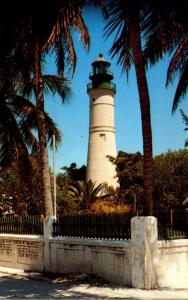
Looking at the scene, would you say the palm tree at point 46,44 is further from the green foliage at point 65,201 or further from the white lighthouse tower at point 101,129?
the white lighthouse tower at point 101,129

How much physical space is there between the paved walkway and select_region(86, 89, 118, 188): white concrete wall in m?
34.5

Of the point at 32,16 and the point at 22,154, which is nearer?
the point at 32,16

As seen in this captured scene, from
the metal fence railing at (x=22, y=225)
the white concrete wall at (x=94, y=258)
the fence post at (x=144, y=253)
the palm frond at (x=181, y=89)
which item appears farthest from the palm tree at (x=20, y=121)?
the fence post at (x=144, y=253)

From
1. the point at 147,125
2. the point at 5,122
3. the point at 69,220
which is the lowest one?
the point at 69,220

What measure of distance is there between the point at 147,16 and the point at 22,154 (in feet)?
36.2

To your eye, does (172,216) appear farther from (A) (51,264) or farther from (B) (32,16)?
(B) (32,16)

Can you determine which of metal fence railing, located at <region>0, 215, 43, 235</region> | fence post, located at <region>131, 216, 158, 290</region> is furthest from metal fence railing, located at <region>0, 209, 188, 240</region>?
fence post, located at <region>131, 216, 158, 290</region>

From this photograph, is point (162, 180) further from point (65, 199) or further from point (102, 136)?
point (102, 136)

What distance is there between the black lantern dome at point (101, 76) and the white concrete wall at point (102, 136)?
18.1 inches

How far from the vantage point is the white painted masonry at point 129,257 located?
12539 mm

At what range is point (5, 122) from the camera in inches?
848

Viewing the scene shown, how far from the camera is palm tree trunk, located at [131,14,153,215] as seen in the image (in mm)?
12344

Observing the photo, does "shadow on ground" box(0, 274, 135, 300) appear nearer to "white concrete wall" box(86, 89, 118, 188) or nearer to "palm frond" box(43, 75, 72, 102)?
"palm frond" box(43, 75, 72, 102)

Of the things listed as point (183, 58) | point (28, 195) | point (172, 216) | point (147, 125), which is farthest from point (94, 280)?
point (28, 195)
